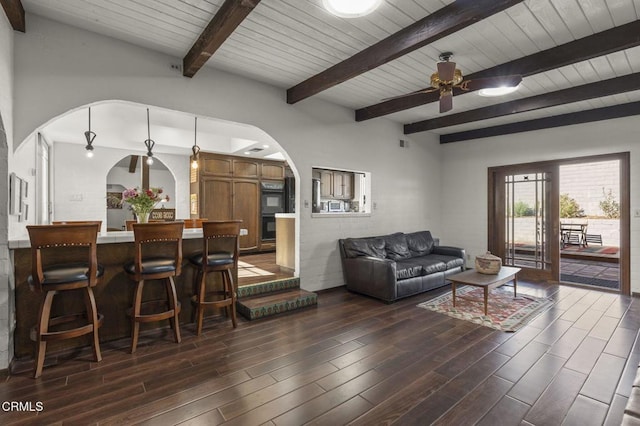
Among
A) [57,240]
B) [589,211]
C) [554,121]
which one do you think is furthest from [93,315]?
[589,211]

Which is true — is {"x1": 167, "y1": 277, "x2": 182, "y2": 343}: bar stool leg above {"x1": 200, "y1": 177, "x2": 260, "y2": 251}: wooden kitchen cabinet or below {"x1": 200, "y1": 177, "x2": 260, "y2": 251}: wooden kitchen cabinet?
below

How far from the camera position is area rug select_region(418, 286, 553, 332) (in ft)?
11.4

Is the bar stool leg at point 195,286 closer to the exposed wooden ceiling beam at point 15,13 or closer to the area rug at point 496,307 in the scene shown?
the exposed wooden ceiling beam at point 15,13

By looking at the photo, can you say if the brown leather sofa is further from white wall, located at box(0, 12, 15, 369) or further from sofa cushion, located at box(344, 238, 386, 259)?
white wall, located at box(0, 12, 15, 369)

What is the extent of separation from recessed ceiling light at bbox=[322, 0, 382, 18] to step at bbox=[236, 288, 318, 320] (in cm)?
306

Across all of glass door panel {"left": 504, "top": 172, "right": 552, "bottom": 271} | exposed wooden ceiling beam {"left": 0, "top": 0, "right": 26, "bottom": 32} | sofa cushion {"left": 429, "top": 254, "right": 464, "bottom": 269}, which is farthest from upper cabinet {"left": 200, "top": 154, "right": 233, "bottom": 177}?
glass door panel {"left": 504, "top": 172, "right": 552, "bottom": 271}

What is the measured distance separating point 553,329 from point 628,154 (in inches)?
134

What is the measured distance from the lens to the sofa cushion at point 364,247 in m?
4.70

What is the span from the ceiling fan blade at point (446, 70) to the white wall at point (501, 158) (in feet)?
12.0

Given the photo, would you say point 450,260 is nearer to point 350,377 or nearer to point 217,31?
point 350,377

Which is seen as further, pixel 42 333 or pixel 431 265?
pixel 431 265

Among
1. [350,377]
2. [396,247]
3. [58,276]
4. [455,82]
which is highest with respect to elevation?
[455,82]

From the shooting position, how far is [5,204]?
2396 mm

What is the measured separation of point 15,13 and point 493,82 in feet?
13.8
